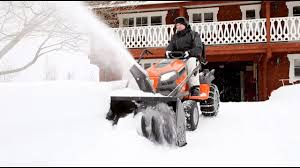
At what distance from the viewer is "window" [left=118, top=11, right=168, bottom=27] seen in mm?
21250

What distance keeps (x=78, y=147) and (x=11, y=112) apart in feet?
5.77

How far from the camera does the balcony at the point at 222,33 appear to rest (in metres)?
17.5

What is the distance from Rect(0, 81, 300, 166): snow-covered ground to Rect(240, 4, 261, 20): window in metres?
13.1

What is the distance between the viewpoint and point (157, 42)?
19.4m

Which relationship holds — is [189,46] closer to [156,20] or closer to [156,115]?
[156,115]

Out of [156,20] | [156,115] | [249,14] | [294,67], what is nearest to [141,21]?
[156,20]

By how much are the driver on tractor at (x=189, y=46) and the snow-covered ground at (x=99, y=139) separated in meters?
0.88

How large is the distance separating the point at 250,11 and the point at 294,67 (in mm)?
3541

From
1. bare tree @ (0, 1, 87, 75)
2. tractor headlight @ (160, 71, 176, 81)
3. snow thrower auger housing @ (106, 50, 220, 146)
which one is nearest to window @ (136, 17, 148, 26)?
bare tree @ (0, 1, 87, 75)

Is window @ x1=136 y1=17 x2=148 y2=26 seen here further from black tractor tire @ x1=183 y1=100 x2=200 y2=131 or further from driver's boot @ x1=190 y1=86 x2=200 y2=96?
black tractor tire @ x1=183 y1=100 x2=200 y2=131

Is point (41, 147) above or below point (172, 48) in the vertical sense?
below

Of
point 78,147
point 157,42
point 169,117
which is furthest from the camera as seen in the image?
point 157,42

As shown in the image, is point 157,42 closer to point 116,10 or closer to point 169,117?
point 116,10

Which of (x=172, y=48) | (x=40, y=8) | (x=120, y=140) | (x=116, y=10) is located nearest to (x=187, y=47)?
(x=172, y=48)
